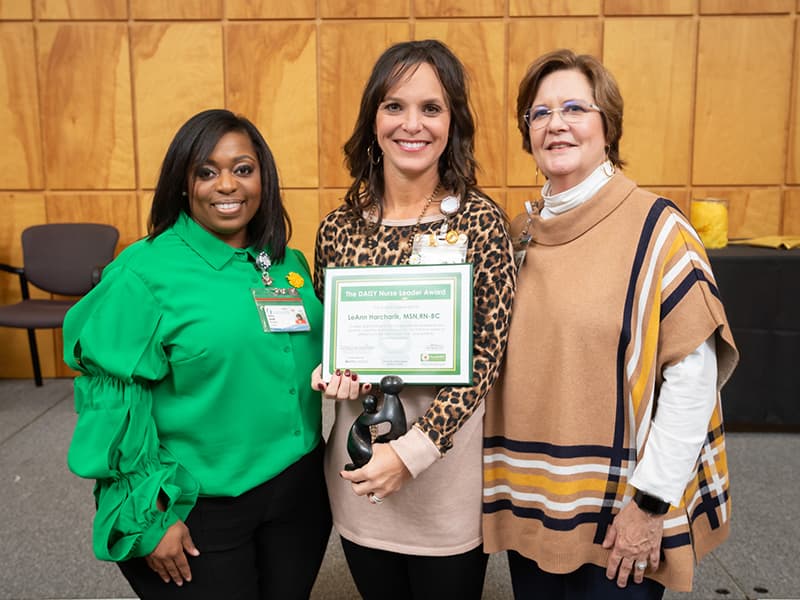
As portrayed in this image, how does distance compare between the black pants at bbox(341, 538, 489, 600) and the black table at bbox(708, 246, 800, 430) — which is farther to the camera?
the black table at bbox(708, 246, 800, 430)

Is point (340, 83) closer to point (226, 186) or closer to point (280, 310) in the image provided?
point (226, 186)

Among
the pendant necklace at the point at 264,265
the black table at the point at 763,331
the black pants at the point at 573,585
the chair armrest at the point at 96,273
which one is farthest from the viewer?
the chair armrest at the point at 96,273

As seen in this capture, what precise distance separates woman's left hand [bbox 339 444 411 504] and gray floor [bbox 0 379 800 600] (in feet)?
4.45

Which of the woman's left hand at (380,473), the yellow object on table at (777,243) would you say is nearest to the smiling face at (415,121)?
the woman's left hand at (380,473)

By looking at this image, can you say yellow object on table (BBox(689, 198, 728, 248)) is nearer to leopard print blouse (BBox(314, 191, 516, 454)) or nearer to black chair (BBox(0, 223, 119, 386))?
leopard print blouse (BBox(314, 191, 516, 454))

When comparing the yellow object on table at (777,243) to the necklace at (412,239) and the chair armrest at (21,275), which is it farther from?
the chair armrest at (21,275)

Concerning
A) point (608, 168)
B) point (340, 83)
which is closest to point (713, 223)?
point (340, 83)

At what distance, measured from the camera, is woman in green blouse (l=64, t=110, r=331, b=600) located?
4.78 ft

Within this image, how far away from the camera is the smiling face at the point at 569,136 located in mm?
1524

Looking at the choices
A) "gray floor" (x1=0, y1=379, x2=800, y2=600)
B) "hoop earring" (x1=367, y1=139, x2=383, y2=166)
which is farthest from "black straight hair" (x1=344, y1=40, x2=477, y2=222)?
"gray floor" (x1=0, y1=379, x2=800, y2=600)

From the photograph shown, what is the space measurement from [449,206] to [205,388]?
71cm

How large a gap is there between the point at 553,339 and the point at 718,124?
445 cm

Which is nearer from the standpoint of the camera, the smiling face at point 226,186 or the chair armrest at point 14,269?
the smiling face at point 226,186

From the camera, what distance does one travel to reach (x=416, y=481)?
1.56m
